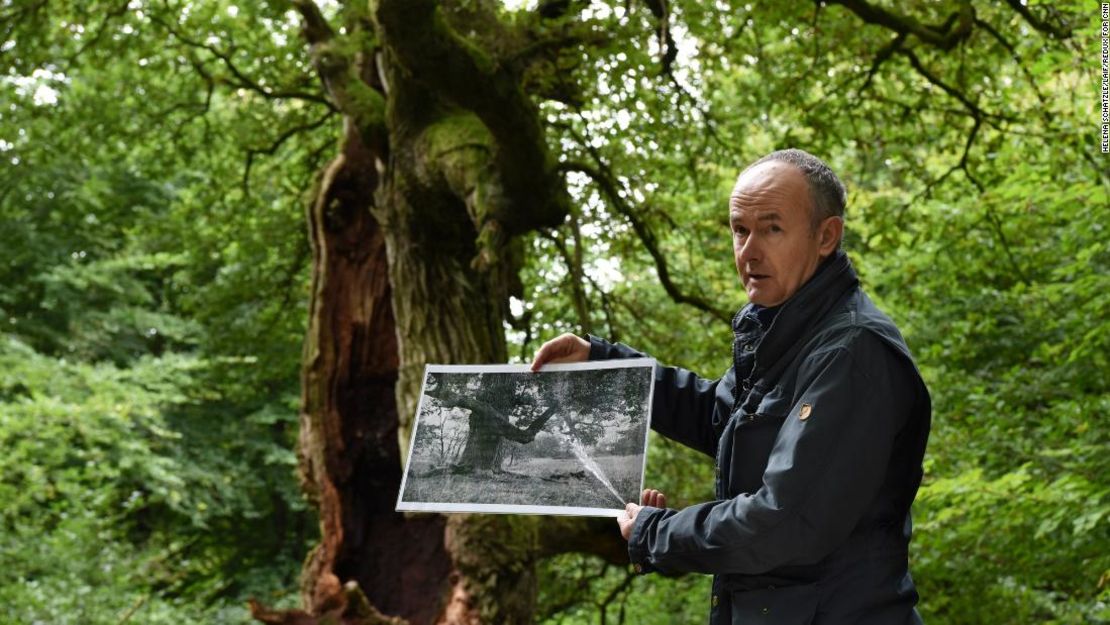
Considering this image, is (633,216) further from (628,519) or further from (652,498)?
(628,519)

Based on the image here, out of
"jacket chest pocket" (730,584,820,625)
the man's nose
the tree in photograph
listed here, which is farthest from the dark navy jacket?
the tree in photograph

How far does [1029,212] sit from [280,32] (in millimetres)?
6119

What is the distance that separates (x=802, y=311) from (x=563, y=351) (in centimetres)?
74

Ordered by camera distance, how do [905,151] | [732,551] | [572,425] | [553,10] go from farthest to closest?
[905,151]
[553,10]
[572,425]
[732,551]

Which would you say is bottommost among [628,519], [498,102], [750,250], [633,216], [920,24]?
[628,519]

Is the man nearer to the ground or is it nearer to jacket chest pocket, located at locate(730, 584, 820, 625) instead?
jacket chest pocket, located at locate(730, 584, 820, 625)

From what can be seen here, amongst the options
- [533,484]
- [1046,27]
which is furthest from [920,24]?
[533,484]

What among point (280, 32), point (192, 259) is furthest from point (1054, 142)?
point (192, 259)

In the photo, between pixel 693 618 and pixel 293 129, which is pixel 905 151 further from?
pixel 293 129

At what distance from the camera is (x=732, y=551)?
6.31 feet

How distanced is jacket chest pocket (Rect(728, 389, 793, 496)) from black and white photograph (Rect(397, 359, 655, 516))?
0.28 m

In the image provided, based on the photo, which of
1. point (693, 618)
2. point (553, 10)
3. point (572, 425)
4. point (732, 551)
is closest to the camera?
point (732, 551)

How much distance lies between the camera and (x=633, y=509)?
2.21 metres

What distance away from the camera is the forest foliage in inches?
243
